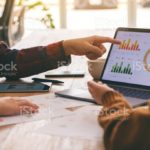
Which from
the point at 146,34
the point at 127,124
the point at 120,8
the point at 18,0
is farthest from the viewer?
the point at 120,8

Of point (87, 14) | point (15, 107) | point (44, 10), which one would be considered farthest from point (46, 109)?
point (87, 14)

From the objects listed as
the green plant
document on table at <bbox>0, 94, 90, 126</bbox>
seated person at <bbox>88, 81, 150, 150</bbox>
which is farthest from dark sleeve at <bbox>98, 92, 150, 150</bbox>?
the green plant

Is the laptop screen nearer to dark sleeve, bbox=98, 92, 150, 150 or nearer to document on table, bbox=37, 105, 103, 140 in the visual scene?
document on table, bbox=37, 105, 103, 140

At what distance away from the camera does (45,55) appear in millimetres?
1515

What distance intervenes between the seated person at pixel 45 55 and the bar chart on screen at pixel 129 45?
0.02 metres

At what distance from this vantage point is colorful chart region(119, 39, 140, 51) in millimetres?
1312

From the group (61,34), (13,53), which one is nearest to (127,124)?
(13,53)

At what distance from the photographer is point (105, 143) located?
808mm

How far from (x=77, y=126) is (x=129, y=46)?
0.46 m

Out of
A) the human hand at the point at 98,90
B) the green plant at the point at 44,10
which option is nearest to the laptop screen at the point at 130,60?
the human hand at the point at 98,90

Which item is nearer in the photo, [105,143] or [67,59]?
[105,143]

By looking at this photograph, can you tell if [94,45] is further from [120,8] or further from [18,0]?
[120,8]

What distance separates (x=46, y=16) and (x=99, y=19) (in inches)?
33.3

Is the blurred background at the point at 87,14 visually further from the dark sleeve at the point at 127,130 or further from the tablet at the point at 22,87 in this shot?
the dark sleeve at the point at 127,130
